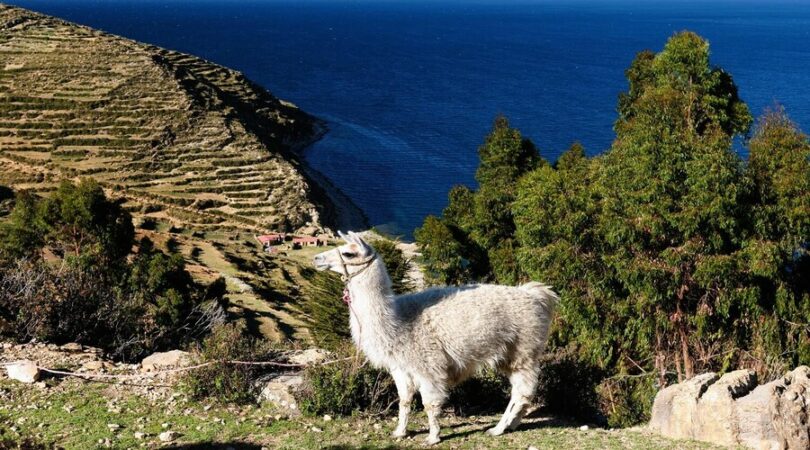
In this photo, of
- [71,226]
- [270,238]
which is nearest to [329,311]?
[71,226]

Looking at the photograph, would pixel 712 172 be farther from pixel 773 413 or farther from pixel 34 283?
pixel 34 283

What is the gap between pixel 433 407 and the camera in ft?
27.0

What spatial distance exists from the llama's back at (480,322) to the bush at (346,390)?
1.33m

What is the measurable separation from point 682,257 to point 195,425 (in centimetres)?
966

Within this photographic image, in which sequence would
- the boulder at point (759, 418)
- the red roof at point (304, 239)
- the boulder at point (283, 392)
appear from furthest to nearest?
the red roof at point (304, 239) < the boulder at point (283, 392) < the boulder at point (759, 418)

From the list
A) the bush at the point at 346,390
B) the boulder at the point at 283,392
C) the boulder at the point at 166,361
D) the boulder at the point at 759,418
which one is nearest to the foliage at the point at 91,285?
the boulder at the point at 166,361

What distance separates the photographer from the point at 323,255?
26.8ft

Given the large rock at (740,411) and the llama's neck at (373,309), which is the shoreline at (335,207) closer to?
the large rock at (740,411)

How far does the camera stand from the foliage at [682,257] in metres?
14.7

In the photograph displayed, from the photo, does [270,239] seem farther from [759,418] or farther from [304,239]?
[759,418]

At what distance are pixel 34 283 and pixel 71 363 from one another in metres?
2.34

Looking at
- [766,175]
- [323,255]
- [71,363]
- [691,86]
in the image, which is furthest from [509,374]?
[691,86]

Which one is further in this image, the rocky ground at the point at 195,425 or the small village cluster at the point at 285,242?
the small village cluster at the point at 285,242

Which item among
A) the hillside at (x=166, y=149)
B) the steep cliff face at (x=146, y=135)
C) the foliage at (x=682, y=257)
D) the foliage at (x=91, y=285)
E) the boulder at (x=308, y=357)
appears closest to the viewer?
the boulder at (x=308, y=357)
